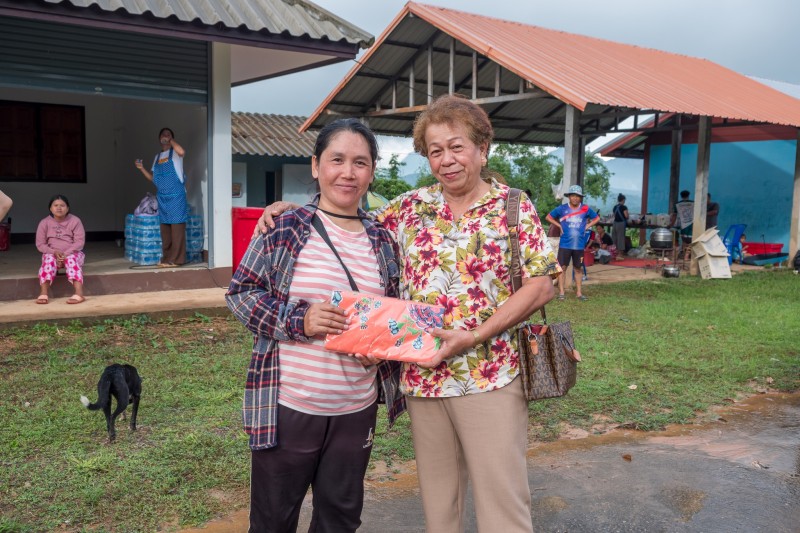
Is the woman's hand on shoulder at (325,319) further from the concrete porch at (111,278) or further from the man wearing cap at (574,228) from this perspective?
the man wearing cap at (574,228)

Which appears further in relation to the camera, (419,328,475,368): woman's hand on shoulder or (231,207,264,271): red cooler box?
(231,207,264,271): red cooler box

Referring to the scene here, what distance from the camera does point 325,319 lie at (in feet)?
7.31

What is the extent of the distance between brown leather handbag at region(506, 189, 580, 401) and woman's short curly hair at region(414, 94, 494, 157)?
0.23 m

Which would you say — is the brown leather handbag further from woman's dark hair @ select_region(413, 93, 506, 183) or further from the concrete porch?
the concrete porch

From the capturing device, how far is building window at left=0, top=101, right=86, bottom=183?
40.1 feet

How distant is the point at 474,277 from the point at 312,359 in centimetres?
63

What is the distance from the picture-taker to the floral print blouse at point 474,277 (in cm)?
247

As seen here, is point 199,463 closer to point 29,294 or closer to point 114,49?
point 29,294

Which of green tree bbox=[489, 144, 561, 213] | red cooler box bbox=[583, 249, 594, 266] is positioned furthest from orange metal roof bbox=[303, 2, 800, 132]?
green tree bbox=[489, 144, 561, 213]

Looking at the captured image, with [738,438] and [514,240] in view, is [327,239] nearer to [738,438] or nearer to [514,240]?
[514,240]

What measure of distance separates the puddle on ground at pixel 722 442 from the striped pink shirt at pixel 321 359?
60.5 inches

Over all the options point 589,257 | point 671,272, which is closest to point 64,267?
point 589,257

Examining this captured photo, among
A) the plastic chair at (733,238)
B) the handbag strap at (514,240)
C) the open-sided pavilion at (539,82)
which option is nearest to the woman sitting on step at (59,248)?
the open-sided pavilion at (539,82)

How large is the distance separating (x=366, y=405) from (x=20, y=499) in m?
2.27
